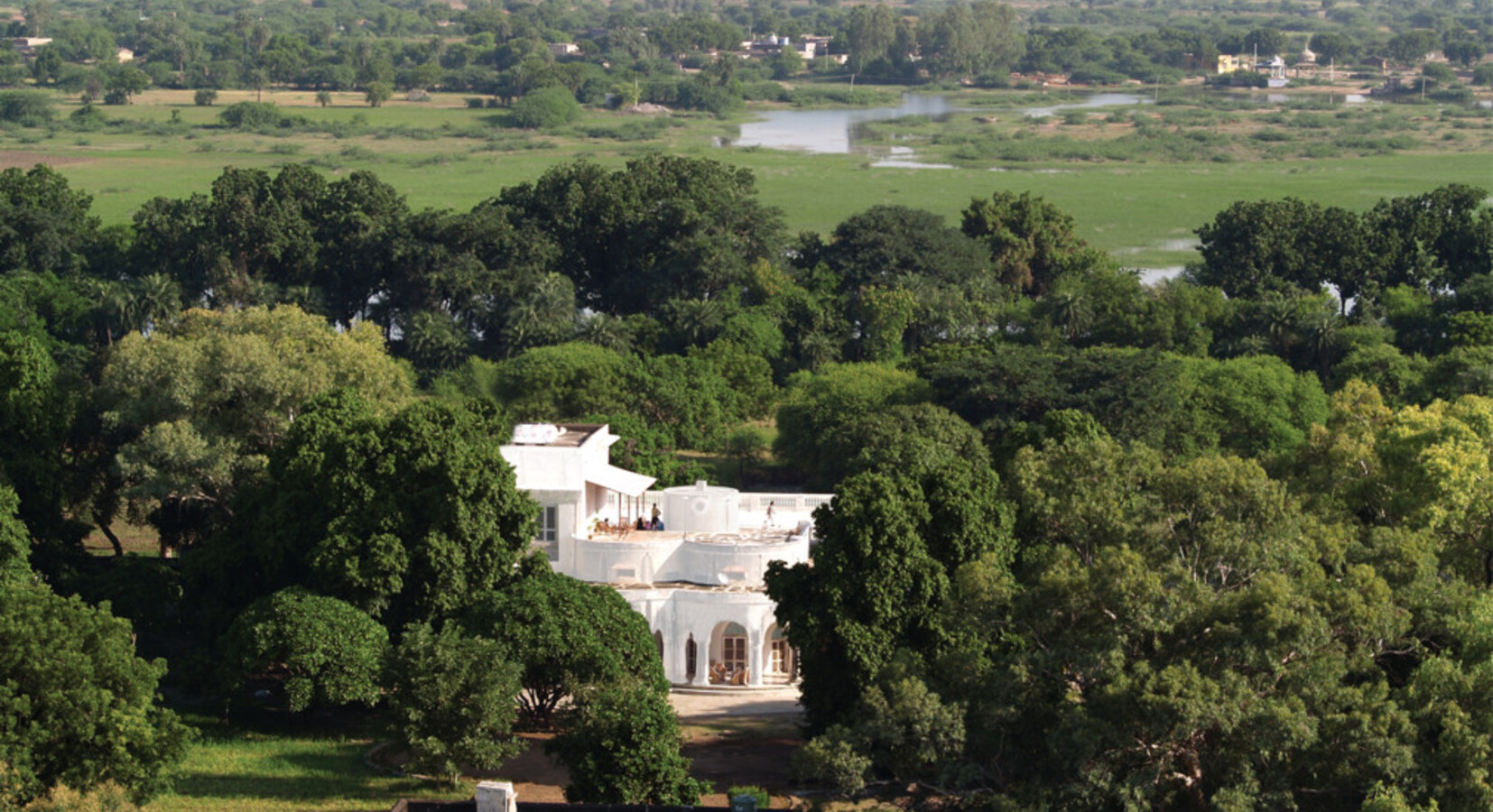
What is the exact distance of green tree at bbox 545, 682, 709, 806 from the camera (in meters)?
31.7

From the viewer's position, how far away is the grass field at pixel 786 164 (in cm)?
9856

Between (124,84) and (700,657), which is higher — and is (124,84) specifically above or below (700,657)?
above

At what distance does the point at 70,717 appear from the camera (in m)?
31.2

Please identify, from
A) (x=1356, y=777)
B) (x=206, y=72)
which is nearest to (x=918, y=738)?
(x=1356, y=777)

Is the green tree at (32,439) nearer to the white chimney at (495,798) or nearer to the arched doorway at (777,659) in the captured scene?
the arched doorway at (777,659)

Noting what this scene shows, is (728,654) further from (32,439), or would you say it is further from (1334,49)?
(1334,49)

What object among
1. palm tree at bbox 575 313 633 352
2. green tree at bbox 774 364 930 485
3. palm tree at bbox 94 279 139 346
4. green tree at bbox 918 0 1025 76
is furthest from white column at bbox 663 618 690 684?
green tree at bbox 918 0 1025 76

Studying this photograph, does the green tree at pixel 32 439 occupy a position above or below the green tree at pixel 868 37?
below

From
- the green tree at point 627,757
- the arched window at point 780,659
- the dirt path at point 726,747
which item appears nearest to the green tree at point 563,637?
the dirt path at point 726,747

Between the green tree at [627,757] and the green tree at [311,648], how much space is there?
448cm

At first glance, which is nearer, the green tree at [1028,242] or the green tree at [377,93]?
the green tree at [1028,242]

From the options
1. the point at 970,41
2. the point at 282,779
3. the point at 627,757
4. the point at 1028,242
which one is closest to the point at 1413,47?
the point at 970,41

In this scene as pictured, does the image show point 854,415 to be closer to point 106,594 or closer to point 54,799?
point 106,594

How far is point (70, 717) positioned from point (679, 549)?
1241 cm
